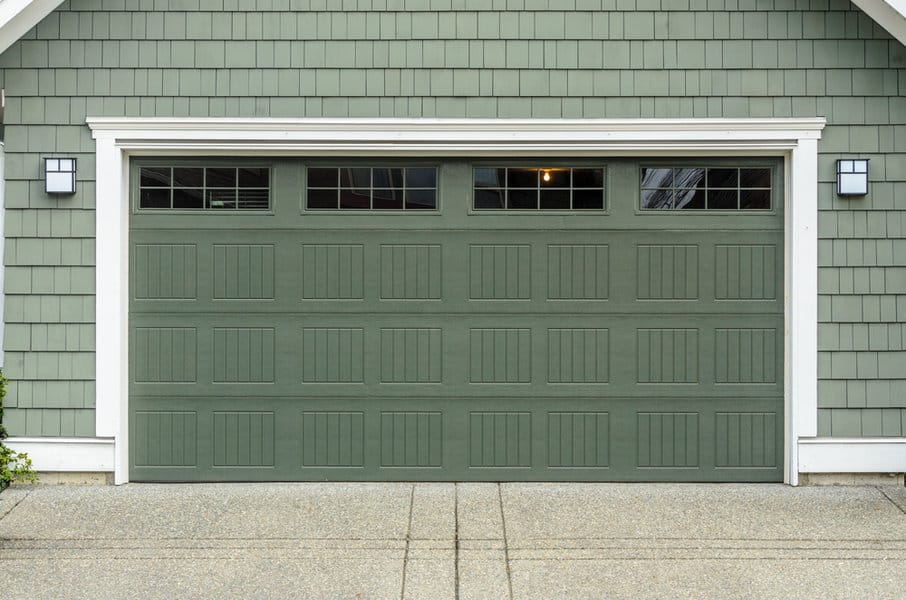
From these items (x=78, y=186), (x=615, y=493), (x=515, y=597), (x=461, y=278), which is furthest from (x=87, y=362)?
(x=615, y=493)

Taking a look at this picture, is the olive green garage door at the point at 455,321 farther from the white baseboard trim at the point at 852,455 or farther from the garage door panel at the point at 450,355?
the white baseboard trim at the point at 852,455

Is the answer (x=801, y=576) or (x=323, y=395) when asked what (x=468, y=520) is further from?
(x=801, y=576)

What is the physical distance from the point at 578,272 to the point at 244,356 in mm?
2487

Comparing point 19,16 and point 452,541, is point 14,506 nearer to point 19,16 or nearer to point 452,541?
point 452,541

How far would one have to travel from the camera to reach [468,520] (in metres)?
4.87

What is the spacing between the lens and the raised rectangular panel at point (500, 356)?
5621mm

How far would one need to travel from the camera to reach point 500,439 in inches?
222

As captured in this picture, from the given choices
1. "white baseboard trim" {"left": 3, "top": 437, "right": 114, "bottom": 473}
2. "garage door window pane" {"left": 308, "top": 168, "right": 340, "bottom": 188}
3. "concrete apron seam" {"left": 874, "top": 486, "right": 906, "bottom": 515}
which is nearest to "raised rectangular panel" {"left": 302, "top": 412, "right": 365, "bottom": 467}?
"white baseboard trim" {"left": 3, "top": 437, "right": 114, "bottom": 473}

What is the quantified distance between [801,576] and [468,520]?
74.9 inches

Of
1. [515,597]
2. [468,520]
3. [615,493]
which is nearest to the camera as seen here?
[515,597]

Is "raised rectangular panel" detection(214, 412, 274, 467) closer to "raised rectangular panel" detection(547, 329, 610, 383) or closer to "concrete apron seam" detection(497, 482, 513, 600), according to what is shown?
"concrete apron seam" detection(497, 482, 513, 600)

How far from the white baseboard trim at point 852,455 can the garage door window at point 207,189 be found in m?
4.23

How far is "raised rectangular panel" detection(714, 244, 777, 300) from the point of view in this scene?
5574 millimetres

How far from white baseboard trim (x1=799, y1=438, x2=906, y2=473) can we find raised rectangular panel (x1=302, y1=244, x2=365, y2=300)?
3.36 meters
